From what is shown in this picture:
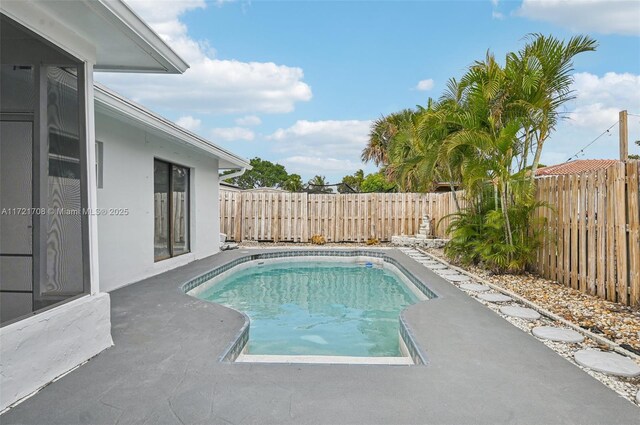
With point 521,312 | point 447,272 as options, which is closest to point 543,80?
point 447,272

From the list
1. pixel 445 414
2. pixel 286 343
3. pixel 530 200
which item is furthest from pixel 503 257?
pixel 445 414

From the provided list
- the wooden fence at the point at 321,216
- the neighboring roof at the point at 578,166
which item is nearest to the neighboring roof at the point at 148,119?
the wooden fence at the point at 321,216

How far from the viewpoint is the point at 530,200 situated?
6809 mm

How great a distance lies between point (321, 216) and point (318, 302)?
7176 mm

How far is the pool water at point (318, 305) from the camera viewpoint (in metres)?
4.70

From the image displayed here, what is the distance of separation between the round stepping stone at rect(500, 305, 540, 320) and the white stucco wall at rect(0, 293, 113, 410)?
14.7 feet

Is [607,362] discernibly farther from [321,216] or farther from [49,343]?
[321,216]

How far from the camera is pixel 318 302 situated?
6.96 m

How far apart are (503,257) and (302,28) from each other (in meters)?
8.83

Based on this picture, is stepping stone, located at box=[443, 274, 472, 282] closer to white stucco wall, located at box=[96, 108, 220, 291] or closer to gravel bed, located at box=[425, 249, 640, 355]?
gravel bed, located at box=[425, 249, 640, 355]

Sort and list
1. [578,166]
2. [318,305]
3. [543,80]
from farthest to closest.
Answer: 1. [578,166]
2. [318,305]
3. [543,80]

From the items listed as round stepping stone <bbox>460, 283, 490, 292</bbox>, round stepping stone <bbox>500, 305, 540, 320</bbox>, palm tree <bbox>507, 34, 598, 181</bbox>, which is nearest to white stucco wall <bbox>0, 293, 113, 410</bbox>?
round stepping stone <bbox>500, 305, 540, 320</bbox>

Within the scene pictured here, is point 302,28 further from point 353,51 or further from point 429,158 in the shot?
point 429,158

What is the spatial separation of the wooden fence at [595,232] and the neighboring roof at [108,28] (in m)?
5.66
